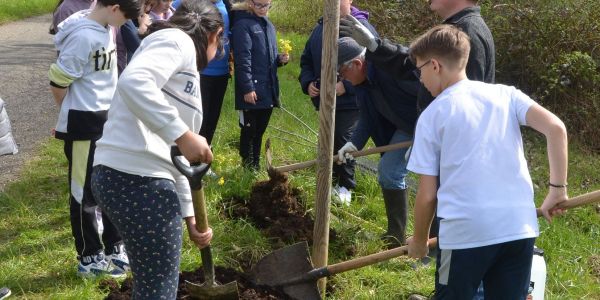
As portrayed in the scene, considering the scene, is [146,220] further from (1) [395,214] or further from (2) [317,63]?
(2) [317,63]

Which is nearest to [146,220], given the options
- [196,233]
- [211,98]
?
[196,233]

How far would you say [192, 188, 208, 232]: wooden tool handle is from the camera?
3031 mm

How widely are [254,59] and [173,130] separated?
336 centimetres

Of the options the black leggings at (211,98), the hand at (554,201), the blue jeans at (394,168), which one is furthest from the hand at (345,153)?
the hand at (554,201)

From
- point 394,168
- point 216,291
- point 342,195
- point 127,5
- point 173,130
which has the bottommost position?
Answer: point 342,195

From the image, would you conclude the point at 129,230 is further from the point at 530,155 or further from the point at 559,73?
the point at 559,73

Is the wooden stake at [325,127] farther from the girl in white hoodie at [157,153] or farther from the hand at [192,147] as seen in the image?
the hand at [192,147]

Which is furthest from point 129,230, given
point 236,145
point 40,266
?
point 236,145

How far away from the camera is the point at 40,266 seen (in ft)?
14.4

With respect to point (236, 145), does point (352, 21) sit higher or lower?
higher

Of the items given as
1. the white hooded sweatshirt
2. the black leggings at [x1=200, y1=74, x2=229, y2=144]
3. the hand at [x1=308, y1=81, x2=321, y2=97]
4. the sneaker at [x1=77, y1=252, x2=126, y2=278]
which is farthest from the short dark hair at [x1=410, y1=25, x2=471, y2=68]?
the black leggings at [x1=200, y1=74, x2=229, y2=144]

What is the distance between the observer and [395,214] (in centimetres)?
489

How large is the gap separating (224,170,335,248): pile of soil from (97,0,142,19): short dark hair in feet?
5.82

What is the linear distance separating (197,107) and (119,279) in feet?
5.38
